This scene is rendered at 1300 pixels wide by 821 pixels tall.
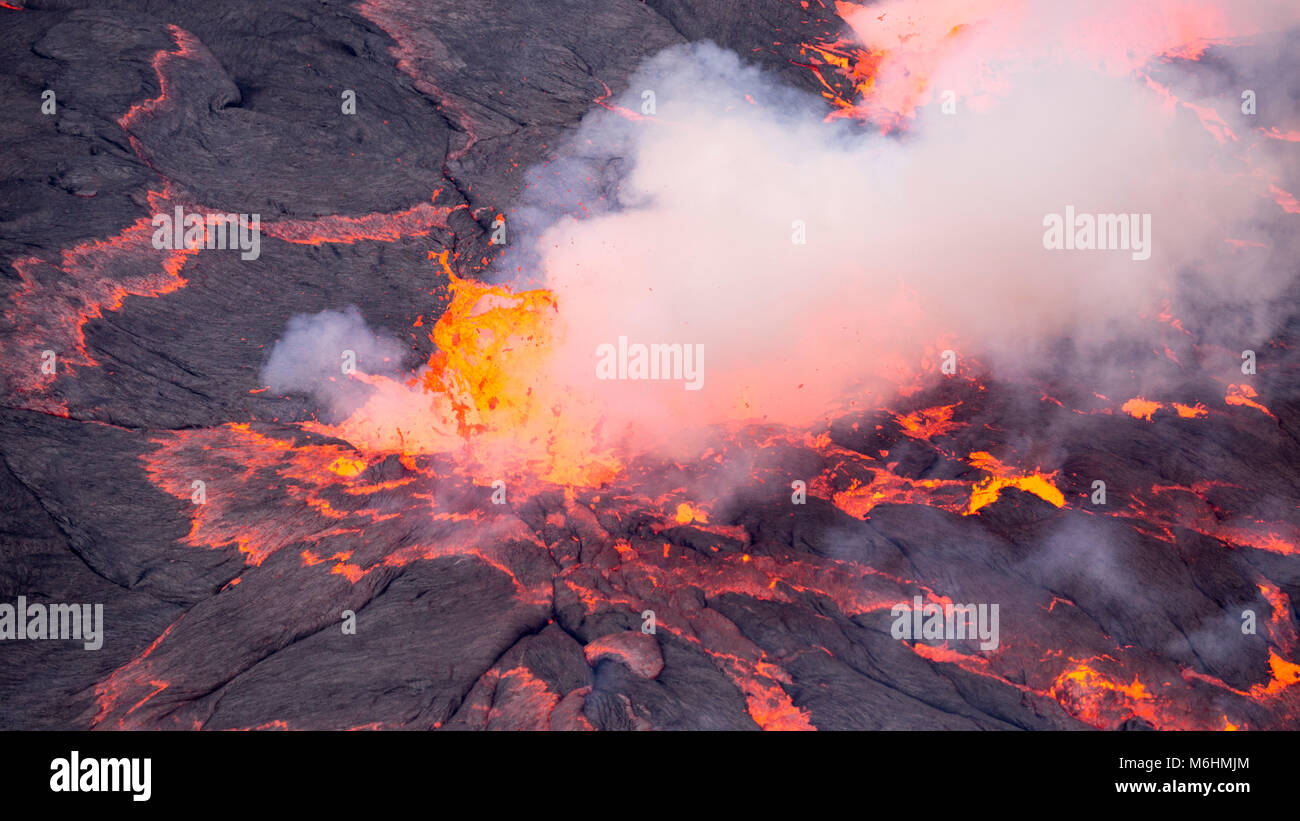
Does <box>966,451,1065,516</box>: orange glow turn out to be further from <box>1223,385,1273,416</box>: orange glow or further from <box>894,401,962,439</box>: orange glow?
<box>1223,385,1273,416</box>: orange glow

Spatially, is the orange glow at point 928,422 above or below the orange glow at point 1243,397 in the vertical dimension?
below

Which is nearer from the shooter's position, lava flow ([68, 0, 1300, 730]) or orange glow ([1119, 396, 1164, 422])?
lava flow ([68, 0, 1300, 730])

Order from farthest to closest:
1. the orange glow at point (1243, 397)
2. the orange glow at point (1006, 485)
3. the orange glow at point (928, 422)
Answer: the orange glow at point (928, 422) < the orange glow at point (1243, 397) < the orange glow at point (1006, 485)

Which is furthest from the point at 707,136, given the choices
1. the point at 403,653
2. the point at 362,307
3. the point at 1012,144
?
the point at 403,653

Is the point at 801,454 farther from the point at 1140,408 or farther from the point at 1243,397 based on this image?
the point at 1243,397

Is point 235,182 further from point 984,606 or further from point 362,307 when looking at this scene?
point 984,606

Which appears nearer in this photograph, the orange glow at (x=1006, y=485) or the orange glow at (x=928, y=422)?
the orange glow at (x=1006, y=485)

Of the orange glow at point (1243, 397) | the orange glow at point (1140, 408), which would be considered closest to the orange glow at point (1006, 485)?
the orange glow at point (1140, 408)

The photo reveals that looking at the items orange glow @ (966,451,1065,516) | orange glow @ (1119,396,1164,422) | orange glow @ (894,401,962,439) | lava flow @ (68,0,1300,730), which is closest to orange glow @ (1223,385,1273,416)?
lava flow @ (68,0,1300,730)

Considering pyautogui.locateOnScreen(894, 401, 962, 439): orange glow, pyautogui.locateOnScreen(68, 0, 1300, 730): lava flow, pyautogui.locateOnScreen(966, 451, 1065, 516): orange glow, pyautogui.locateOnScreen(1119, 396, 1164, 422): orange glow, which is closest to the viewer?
pyautogui.locateOnScreen(68, 0, 1300, 730): lava flow

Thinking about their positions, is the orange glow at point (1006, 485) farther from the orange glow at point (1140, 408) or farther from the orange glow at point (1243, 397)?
the orange glow at point (1243, 397)

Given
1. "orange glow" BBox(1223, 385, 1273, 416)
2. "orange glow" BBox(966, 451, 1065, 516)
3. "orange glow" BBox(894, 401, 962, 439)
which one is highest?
"orange glow" BBox(1223, 385, 1273, 416)
